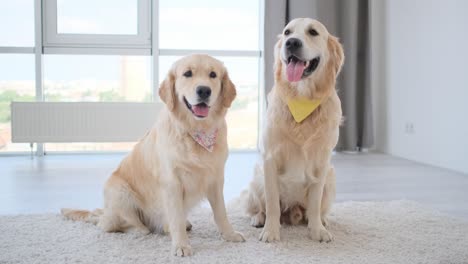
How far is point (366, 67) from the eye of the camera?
17.7ft

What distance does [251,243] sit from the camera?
198 cm

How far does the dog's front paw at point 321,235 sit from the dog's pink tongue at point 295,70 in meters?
0.68

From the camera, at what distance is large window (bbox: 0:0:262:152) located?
5094mm

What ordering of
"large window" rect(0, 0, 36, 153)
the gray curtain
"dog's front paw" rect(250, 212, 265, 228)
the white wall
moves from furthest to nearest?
the gray curtain < "large window" rect(0, 0, 36, 153) < the white wall < "dog's front paw" rect(250, 212, 265, 228)

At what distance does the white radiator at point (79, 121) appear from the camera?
490 centimetres

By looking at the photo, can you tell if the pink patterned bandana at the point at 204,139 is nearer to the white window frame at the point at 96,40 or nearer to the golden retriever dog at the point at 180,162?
the golden retriever dog at the point at 180,162

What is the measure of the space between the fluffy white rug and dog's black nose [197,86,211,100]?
0.64 meters

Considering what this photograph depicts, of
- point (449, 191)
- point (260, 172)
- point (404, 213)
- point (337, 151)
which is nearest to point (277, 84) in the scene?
point (260, 172)

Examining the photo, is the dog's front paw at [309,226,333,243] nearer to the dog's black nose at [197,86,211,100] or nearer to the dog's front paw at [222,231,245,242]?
the dog's front paw at [222,231,245,242]

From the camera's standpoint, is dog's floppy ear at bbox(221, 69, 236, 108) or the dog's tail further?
the dog's tail

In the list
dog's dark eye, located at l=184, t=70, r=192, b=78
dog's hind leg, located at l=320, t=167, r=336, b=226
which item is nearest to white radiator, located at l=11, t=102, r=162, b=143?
dog's hind leg, located at l=320, t=167, r=336, b=226

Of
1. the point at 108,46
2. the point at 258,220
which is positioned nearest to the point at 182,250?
the point at 258,220

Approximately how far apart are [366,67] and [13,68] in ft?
13.3

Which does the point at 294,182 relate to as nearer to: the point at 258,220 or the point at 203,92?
the point at 258,220
